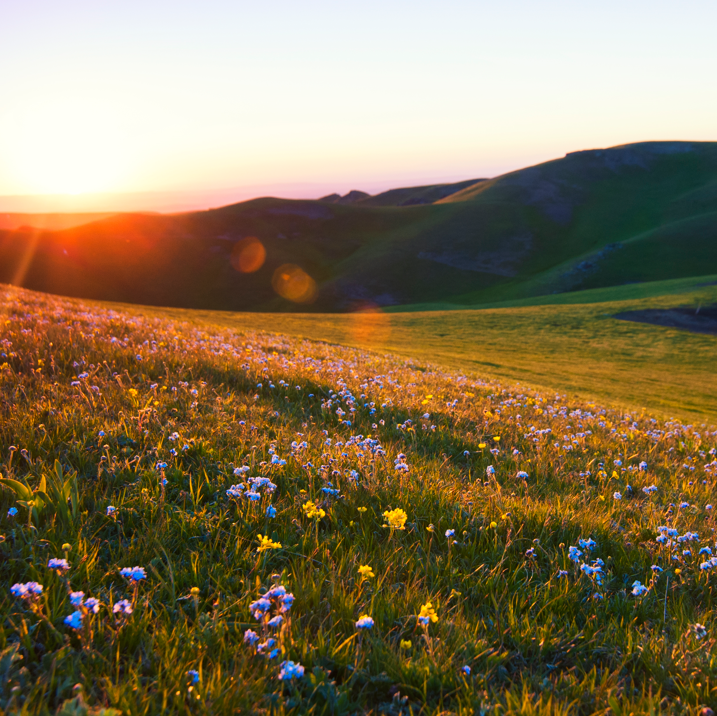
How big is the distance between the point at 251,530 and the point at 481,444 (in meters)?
3.43

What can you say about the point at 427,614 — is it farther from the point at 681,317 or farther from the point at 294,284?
the point at 294,284

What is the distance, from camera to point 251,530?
329cm

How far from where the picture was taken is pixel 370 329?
48031 mm

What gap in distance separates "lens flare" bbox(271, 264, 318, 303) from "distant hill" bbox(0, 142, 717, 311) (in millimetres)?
2331

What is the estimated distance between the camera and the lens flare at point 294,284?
106375mm

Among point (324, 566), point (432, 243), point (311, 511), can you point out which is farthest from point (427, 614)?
point (432, 243)

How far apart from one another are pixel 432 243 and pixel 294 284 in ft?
143

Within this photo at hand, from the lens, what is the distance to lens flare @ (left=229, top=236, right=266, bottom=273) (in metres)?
118

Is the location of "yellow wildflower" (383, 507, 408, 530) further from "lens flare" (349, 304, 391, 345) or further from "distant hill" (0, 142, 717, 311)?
"distant hill" (0, 142, 717, 311)

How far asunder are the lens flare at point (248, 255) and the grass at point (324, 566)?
384 ft

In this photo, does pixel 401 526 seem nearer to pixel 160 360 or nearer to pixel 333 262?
pixel 160 360

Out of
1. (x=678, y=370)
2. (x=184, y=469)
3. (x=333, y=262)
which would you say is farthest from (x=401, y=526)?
(x=333, y=262)

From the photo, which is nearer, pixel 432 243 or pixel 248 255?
pixel 248 255

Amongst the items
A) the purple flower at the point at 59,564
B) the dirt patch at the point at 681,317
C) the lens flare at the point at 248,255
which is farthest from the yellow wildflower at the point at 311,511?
the lens flare at the point at 248,255
